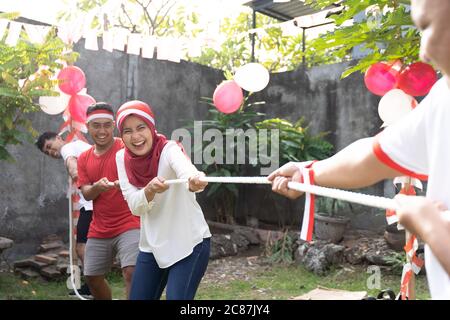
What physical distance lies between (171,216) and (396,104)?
1.71m

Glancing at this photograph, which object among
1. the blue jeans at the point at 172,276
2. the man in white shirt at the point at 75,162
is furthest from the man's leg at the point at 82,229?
the blue jeans at the point at 172,276

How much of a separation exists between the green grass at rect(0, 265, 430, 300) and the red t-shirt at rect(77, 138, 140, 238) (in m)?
1.50

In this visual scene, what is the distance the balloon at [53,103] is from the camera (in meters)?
4.52

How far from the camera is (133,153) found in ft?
9.95

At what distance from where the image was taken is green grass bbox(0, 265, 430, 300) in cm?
488

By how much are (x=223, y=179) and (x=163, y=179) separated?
72 centimetres

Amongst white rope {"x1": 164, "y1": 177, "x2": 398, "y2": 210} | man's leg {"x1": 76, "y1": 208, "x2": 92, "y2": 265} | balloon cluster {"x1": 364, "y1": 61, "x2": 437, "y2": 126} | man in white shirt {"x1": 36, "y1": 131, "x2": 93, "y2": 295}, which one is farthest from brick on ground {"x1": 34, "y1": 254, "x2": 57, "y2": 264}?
white rope {"x1": 164, "y1": 177, "x2": 398, "y2": 210}

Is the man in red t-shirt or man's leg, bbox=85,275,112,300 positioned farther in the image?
man's leg, bbox=85,275,112,300

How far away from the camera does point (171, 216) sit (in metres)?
2.85

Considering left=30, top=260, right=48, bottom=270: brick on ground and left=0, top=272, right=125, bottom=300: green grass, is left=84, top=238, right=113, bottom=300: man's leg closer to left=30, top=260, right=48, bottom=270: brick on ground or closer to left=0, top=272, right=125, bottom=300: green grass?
left=0, top=272, right=125, bottom=300: green grass

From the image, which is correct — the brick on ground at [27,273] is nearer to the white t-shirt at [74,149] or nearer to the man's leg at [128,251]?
the white t-shirt at [74,149]

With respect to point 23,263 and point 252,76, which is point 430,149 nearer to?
point 252,76

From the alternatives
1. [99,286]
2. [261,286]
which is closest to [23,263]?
[99,286]
